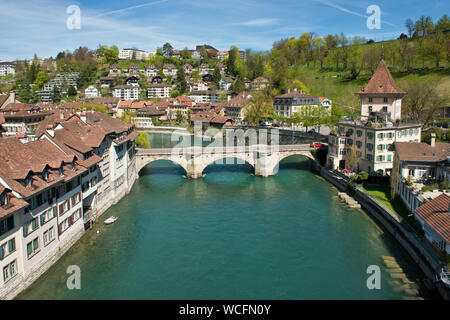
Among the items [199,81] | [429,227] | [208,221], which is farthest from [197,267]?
[199,81]

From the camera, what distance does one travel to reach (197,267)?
31.6 meters

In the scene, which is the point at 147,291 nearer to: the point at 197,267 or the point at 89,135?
the point at 197,267

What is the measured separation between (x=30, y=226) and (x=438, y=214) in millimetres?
30068

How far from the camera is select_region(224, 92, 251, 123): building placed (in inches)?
4545

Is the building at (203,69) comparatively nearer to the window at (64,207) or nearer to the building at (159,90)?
the building at (159,90)

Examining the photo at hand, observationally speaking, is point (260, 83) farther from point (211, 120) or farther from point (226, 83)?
point (211, 120)

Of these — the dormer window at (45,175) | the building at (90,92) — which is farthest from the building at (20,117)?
the building at (90,92)

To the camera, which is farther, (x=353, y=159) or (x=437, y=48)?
(x=437, y=48)

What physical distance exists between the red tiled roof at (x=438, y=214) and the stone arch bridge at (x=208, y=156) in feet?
97.5

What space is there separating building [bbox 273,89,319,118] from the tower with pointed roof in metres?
34.2

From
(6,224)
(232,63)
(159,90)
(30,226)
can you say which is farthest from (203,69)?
(6,224)

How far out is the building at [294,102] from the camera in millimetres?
98812

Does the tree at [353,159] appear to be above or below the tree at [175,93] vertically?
below

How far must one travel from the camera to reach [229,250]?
34.7 metres
